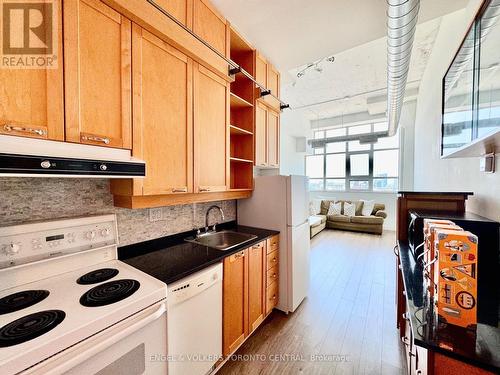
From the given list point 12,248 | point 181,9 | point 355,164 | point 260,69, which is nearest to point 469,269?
point 12,248

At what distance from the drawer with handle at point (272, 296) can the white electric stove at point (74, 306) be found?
129 cm

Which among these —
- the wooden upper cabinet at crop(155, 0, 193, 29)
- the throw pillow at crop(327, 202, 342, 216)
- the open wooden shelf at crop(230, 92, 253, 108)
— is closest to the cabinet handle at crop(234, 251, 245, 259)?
the open wooden shelf at crop(230, 92, 253, 108)

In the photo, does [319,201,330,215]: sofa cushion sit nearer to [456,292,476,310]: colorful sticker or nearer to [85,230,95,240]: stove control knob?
[456,292,476,310]: colorful sticker

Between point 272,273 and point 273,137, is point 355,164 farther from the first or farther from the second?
point 272,273

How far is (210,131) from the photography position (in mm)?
1886

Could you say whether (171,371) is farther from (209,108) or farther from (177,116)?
(209,108)

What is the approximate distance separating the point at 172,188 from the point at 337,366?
1.95 m

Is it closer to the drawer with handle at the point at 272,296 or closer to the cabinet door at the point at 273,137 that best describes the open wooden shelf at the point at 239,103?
the cabinet door at the point at 273,137

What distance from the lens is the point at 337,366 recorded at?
5.57 feet

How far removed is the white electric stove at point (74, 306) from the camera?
74 cm

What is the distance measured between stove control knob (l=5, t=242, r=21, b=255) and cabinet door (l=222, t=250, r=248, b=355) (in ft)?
3.82

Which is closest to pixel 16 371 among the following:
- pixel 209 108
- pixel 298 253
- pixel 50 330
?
pixel 50 330

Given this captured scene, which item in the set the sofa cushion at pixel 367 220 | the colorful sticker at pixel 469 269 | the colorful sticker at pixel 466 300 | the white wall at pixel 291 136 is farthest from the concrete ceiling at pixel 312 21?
the sofa cushion at pixel 367 220

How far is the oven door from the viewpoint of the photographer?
2.46 ft
